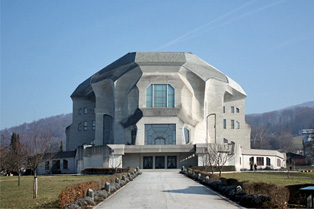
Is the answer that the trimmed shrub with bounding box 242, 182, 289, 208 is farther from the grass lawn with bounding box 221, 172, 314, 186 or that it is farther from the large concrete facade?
the large concrete facade


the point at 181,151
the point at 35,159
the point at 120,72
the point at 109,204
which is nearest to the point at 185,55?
the point at 120,72

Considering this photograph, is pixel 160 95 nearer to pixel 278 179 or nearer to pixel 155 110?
pixel 155 110

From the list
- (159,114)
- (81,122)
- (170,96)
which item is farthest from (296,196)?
(81,122)

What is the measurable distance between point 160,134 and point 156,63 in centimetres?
1138

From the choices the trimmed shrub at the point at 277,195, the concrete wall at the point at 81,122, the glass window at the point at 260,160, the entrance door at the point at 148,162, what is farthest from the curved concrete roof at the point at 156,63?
the trimmed shrub at the point at 277,195

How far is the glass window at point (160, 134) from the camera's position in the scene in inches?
2478

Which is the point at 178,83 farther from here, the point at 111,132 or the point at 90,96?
the point at 90,96

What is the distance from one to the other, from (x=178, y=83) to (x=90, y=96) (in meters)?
21.2

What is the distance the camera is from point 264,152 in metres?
73.9

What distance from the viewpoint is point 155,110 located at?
63.7 meters

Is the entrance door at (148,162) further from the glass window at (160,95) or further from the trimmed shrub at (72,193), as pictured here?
the trimmed shrub at (72,193)

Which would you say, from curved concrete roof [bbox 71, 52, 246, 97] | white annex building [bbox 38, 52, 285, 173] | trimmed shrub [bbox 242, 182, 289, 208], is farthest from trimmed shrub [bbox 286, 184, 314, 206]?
curved concrete roof [bbox 71, 52, 246, 97]

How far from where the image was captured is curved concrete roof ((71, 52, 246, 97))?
66500mm

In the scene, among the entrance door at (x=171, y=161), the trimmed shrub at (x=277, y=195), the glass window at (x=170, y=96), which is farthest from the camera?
the glass window at (x=170, y=96)
